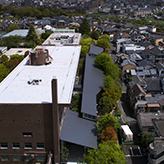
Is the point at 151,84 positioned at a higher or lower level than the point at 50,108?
lower

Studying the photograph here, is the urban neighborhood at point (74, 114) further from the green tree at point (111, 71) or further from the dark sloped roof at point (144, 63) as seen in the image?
the dark sloped roof at point (144, 63)

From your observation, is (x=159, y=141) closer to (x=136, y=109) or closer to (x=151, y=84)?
(x=136, y=109)

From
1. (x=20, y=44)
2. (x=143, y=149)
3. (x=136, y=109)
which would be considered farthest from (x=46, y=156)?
(x=20, y=44)

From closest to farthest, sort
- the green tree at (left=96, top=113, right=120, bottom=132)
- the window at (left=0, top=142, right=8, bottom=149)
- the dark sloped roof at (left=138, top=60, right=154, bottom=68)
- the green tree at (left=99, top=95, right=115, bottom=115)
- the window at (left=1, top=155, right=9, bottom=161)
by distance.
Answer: the window at (left=0, top=142, right=8, bottom=149) → the window at (left=1, top=155, right=9, bottom=161) → the green tree at (left=96, top=113, right=120, bottom=132) → the green tree at (left=99, top=95, right=115, bottom=115) → the dark sloped roof at (left=138, top=60, right=154, bottom=68)

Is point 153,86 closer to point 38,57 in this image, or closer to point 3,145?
point 38,57


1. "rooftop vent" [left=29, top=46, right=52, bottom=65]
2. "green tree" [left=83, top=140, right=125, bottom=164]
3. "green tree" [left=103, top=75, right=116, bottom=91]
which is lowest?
"green tree" [left=83, top=140, right=125, bottom=164]

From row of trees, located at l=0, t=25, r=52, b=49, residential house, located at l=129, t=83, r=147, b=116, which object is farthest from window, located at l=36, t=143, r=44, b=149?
row of trees, located at l=0, t=25, r=52, b=49

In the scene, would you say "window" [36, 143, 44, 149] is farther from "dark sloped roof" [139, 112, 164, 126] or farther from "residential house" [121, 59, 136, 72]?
"residential house" [121, 59, 136, 72]
